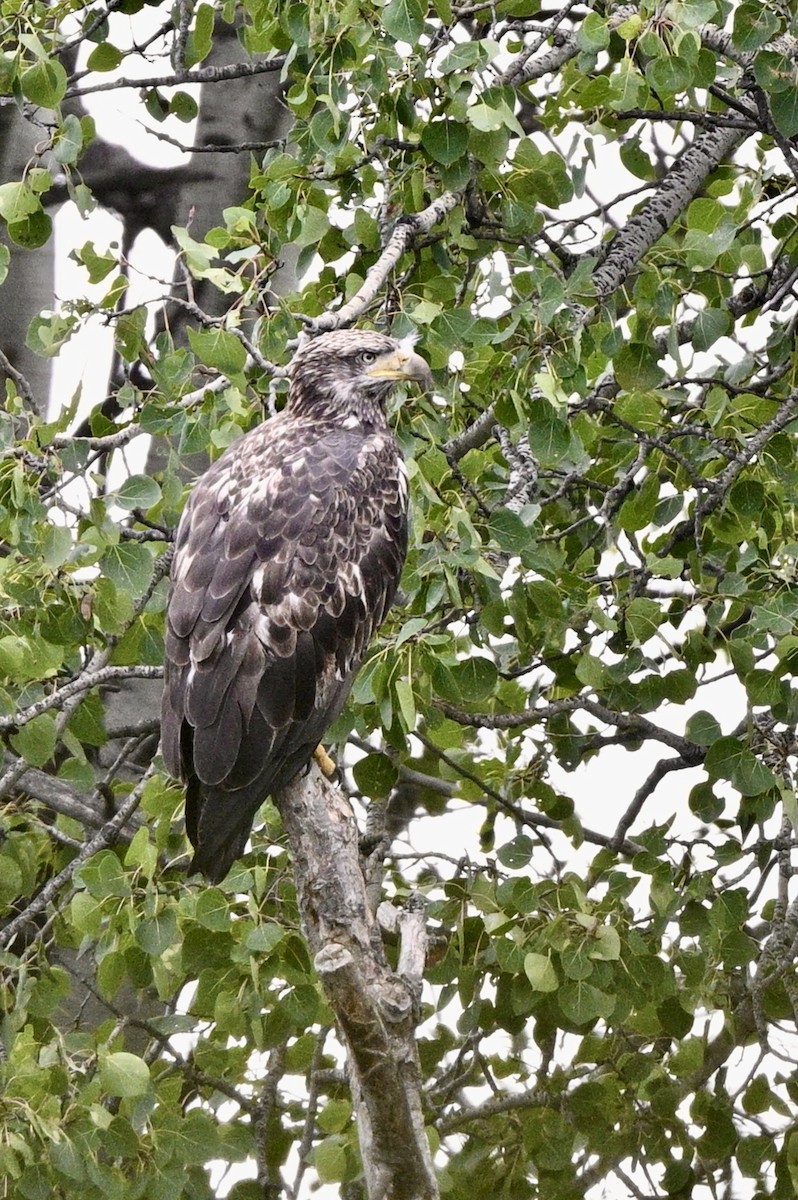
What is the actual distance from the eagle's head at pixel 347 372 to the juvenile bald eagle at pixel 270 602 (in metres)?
0.06

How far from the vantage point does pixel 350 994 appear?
353cm

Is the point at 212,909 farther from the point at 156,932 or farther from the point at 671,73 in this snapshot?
the point at 671,73

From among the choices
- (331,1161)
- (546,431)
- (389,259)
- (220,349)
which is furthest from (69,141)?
(331,1161)

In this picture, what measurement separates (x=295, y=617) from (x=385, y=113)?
1267 mm

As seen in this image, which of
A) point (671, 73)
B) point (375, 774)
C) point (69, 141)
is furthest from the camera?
point (375, 774)

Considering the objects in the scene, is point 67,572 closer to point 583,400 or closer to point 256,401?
point 256,401

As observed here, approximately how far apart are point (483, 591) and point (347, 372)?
0.87 m

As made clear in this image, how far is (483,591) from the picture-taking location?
413cm

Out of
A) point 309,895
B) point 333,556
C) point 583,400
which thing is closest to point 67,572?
point 333,556

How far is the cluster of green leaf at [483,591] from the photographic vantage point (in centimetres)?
380

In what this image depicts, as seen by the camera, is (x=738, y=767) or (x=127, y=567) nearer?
(x=127, y=567)

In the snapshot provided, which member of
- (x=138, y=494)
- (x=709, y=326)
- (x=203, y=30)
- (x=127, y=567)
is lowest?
(x=127, y=567)

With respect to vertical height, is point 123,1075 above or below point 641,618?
below

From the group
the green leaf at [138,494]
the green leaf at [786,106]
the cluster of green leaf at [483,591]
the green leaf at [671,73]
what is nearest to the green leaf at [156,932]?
the cluster of green leaf at [483,591]
